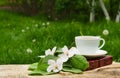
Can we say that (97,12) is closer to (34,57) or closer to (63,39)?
(63,39)

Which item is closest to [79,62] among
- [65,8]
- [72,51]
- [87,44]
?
[72,51]

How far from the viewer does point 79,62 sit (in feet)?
9.31

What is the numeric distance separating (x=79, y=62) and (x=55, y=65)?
0.58 ft

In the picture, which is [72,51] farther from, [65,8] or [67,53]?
[65,8]

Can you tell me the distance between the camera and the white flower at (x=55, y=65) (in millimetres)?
2730

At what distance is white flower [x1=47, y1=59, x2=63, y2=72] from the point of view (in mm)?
2730

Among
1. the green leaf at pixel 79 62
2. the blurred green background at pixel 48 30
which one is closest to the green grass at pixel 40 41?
the blurred green background at pixel 48 30

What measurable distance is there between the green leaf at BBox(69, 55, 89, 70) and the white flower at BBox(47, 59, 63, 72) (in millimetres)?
117

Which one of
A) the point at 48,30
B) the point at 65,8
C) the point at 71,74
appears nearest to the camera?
the point at 71,74

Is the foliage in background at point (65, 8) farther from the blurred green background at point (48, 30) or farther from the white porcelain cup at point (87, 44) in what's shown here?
the white porcelain cup at point (87, 44)

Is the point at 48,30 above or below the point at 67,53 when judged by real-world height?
above

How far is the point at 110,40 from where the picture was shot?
6.36m

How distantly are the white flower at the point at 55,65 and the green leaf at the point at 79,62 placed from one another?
117mm

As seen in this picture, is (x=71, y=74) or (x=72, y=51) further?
(x=72, y=51)
